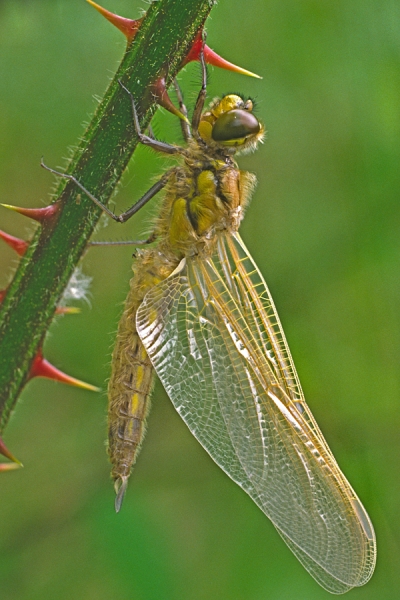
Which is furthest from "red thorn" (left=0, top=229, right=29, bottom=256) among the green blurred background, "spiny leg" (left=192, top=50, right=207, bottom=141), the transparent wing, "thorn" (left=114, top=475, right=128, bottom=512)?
the green blurred background

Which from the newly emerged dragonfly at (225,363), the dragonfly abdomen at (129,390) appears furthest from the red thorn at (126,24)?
the dragonfly abdomen at (129,390)

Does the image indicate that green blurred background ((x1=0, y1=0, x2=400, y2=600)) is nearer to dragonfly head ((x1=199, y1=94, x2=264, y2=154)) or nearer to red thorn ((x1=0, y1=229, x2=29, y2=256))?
dragonfly head ((x1=199, y1=94, x2=264, y2=154))

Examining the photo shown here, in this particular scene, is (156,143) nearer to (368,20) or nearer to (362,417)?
(368,20)

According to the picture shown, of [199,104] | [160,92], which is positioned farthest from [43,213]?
[199,104]

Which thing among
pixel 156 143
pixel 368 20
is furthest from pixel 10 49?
pixel 368 20

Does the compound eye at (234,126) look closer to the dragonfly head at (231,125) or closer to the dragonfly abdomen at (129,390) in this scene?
the dragonfly head at (231,125)
